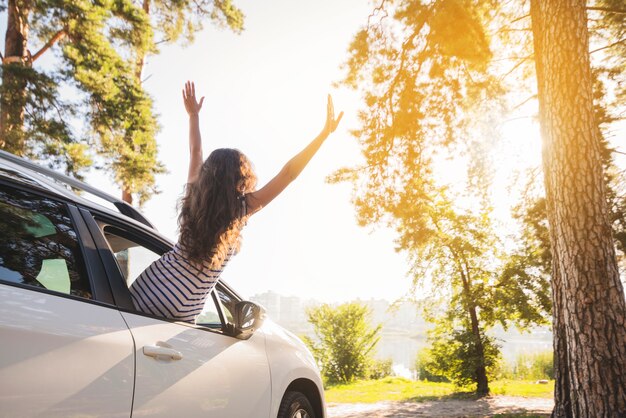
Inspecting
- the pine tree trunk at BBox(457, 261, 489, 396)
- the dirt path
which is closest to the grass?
the pine tree trunk at BBox(457, 261, 489, 396)

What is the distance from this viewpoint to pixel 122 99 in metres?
10.6

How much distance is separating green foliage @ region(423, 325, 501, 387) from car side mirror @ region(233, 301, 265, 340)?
1429 cm

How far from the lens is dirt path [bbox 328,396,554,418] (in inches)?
392

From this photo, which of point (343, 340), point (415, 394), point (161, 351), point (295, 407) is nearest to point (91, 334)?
point (161, 351)

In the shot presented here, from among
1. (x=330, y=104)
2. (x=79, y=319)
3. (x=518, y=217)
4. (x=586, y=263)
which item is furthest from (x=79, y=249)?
(x=518, y=217)

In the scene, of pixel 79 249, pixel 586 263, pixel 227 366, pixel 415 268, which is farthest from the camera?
pixel 415 268

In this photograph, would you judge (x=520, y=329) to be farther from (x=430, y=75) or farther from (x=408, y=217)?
(x=430, y=75)

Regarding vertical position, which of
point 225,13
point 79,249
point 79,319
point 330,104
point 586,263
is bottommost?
point 79,319

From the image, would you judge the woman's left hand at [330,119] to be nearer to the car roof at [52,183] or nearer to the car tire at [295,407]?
the car roof at [52,183]

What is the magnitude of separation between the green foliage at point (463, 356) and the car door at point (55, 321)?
15.0m

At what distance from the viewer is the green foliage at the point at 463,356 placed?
48.7ft

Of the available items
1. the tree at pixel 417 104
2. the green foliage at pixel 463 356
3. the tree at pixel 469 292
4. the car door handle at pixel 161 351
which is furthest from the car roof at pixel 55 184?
the green foliage at pixel 463 356

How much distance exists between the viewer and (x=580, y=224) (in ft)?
14.3

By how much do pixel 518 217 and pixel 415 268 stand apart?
4.82 meters
